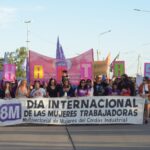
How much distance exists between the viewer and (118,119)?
54.4 ft

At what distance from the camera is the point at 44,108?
16.7 metres

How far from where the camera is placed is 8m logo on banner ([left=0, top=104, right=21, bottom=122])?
53.4 feet

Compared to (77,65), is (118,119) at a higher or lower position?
lower

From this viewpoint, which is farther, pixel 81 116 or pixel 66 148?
pixel 81 116

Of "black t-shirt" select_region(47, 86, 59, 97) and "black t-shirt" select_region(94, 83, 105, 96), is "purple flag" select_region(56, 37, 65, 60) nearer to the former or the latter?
"black t-shirt" select_region(94, 83, 105, 96)

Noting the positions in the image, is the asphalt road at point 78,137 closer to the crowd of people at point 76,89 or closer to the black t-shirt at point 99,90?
the crowd of people at point 76,89

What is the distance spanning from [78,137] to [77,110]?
3.64 meters

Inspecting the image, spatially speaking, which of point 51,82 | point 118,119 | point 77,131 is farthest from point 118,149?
point 51,82

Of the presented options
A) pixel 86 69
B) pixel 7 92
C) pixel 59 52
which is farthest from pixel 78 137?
pixel 59 52

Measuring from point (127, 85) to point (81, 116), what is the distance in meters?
2.14

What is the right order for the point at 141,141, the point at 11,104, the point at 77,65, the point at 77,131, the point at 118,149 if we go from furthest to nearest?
the point at 77,65
the point at 11,104
the point at 77,131
the point at 141,141
the point at 118,149

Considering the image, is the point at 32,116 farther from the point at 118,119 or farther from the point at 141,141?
the point at 141,141

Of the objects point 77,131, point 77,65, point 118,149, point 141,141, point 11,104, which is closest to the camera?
point 118,149

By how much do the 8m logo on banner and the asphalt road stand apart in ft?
1.49
